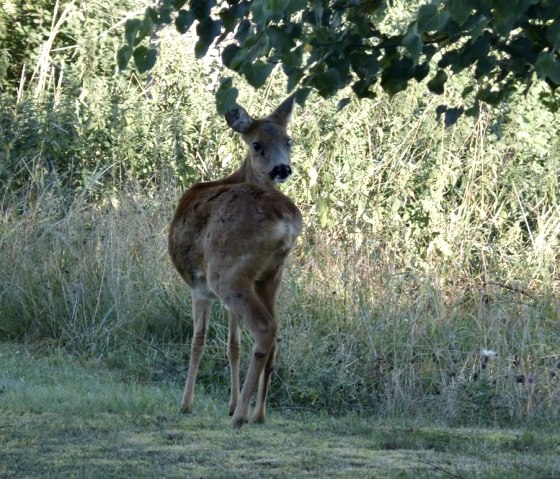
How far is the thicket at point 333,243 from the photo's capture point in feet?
28.0

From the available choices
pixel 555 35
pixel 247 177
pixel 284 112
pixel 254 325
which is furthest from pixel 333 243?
pixel 555 35

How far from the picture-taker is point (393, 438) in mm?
6461

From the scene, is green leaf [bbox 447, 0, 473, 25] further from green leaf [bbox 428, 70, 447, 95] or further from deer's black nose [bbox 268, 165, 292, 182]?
deer's black nose [bbox 268, 165, 292, 182]

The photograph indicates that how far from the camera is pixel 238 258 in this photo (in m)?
6.52

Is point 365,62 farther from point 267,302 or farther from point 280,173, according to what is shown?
point 280,173

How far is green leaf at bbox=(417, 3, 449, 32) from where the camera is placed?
12.2ft

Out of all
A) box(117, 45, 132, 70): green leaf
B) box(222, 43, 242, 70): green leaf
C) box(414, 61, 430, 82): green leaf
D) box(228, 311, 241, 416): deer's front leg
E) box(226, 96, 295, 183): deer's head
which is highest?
box(226, 96, 295, 183): deer's head

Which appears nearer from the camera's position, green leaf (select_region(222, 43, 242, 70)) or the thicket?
green leaf (select_region(222, 43, 242, 70))

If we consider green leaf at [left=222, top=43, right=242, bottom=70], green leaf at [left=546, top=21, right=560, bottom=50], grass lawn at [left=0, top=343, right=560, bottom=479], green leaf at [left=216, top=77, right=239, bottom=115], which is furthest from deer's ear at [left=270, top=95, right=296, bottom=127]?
green leaf at [left=546, top=21, right=560, bottom=50]

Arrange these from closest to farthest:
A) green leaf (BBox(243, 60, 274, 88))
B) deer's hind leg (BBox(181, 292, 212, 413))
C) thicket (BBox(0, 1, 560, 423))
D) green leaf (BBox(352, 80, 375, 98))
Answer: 1. green leaf (BBox(243, 60, 274, 88))
2. green leaf (BBox(352, 80, 375, 98))
3. deer's hind leg (BBox(181, 292, 212, 413))
4. thicket (BBox(0, 1, 560, 423))

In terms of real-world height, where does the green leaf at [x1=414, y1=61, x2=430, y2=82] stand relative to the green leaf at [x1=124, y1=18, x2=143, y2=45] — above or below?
above

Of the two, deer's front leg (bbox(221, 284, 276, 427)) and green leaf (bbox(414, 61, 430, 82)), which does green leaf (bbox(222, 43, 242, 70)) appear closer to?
green leaf (bbox(414, 61, 430, 82))

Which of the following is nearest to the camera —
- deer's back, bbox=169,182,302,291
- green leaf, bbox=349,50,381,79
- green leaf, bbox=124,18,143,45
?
green leaf, bbox=124,18,143,45

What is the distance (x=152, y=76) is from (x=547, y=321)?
7476 millimetres
